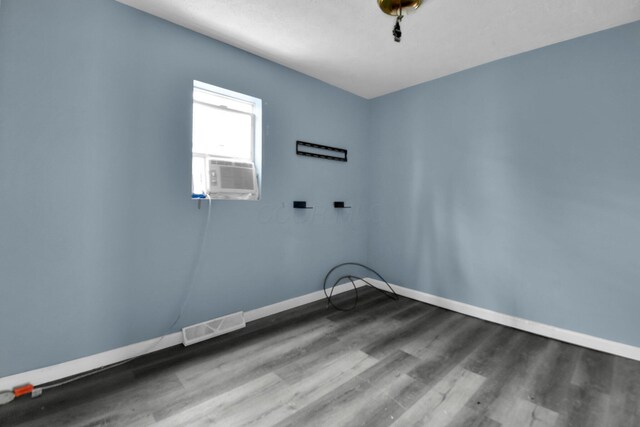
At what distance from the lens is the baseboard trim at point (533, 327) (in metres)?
2.09

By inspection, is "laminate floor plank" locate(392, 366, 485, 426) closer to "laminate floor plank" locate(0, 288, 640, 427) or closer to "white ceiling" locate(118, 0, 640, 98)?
"laminate floor plank" locate(0, 288, 640, 427)

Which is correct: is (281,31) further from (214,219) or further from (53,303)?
(53,303)

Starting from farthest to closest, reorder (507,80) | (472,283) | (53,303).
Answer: (472,283) → (507,80) → (53,303)

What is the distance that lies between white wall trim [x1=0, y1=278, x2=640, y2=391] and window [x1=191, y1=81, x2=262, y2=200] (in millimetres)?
1217

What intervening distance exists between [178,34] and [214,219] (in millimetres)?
1575

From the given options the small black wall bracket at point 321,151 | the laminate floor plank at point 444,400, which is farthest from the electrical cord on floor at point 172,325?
the laminate floor plank at point 444,400

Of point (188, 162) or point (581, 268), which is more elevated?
point (188, 162)

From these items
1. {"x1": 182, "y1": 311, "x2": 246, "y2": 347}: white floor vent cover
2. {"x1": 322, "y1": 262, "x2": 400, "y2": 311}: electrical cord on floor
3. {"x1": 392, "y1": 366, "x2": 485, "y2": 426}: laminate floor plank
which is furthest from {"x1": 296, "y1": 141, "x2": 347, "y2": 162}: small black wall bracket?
{"x1": 392, "y1": 366, "x2": 485, "y2": 426}: laminate floor plank

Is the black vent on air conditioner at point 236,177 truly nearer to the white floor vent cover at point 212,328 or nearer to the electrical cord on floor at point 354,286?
the white floor vent cover at point 212,328

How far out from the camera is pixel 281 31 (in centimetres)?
226

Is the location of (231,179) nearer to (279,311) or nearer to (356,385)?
(279,311)

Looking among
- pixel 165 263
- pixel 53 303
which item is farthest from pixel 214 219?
pixel 53 303

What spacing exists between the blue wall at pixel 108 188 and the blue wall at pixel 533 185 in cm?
187

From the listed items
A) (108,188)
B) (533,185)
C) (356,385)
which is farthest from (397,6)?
(356,385)
